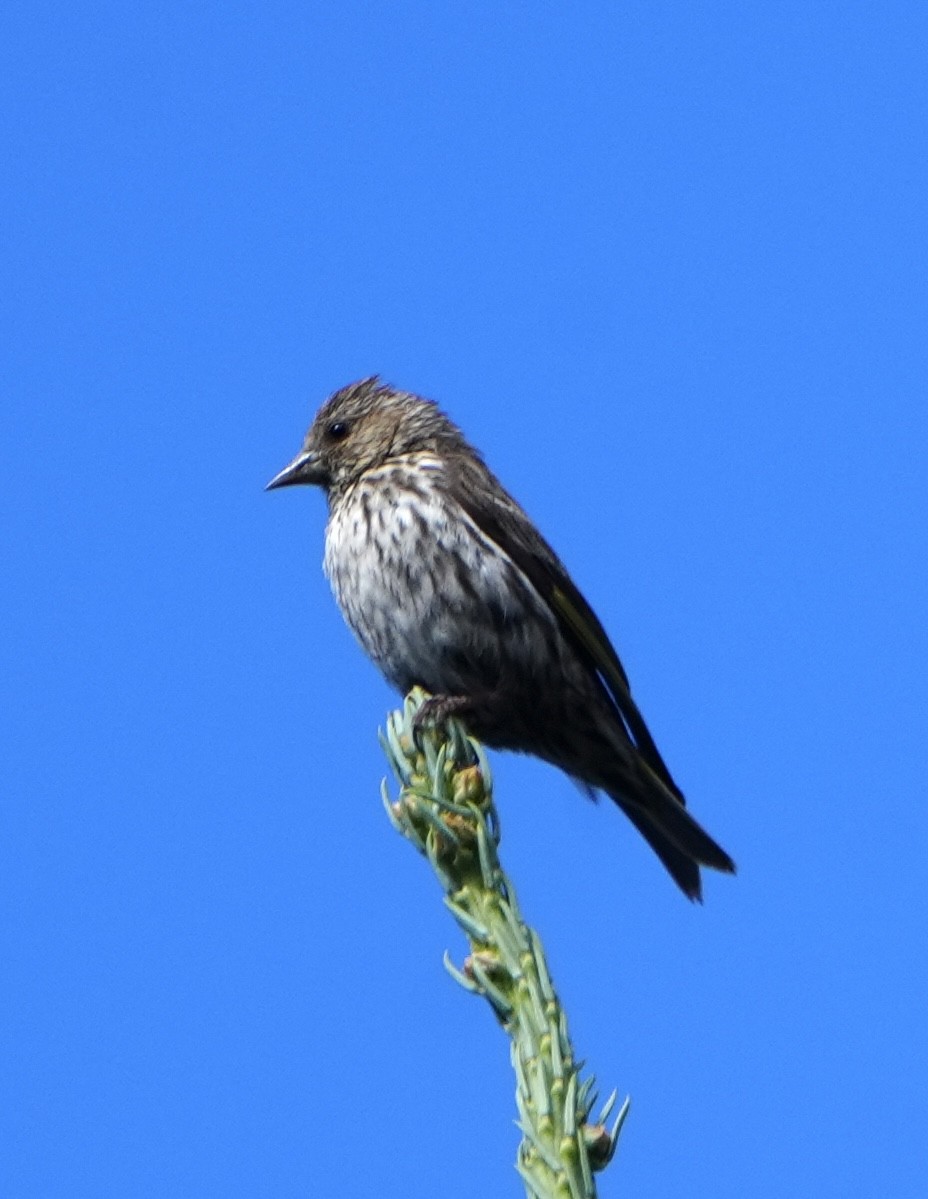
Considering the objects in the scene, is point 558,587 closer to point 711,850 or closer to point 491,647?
point 491,647

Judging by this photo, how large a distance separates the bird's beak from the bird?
8.6 inches

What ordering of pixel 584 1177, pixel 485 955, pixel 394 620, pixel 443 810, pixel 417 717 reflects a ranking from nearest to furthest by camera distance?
pixel 584 1177 < pixel 485 955 < pixel 443 810 < pixel 417 717 < pixel 394 620

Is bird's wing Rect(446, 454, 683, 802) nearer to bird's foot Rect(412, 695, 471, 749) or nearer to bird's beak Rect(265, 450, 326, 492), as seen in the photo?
bird's beak Rect(265, 450, 326, 492)

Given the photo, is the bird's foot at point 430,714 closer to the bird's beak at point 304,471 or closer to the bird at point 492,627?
the bird at point 492,627

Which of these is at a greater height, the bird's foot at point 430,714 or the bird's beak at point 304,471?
the bird's beak at point 304,471

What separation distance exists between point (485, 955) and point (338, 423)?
4.31 metres

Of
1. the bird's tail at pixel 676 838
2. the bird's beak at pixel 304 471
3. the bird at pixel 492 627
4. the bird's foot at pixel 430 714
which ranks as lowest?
the bird's foot at pixel 430 714

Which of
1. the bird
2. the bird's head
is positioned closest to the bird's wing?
the bird

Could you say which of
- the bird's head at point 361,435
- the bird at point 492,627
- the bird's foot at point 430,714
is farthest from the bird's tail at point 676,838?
the bird's foot at point 430,714

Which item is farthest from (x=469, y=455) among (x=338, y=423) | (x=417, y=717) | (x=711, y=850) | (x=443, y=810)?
(x=443, y=810)

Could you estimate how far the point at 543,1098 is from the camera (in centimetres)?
237

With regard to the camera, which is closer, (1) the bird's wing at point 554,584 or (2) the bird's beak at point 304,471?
(1) the bird's wing at point 554,584

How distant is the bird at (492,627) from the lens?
18.3 ft

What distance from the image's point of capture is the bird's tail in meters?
5.95
